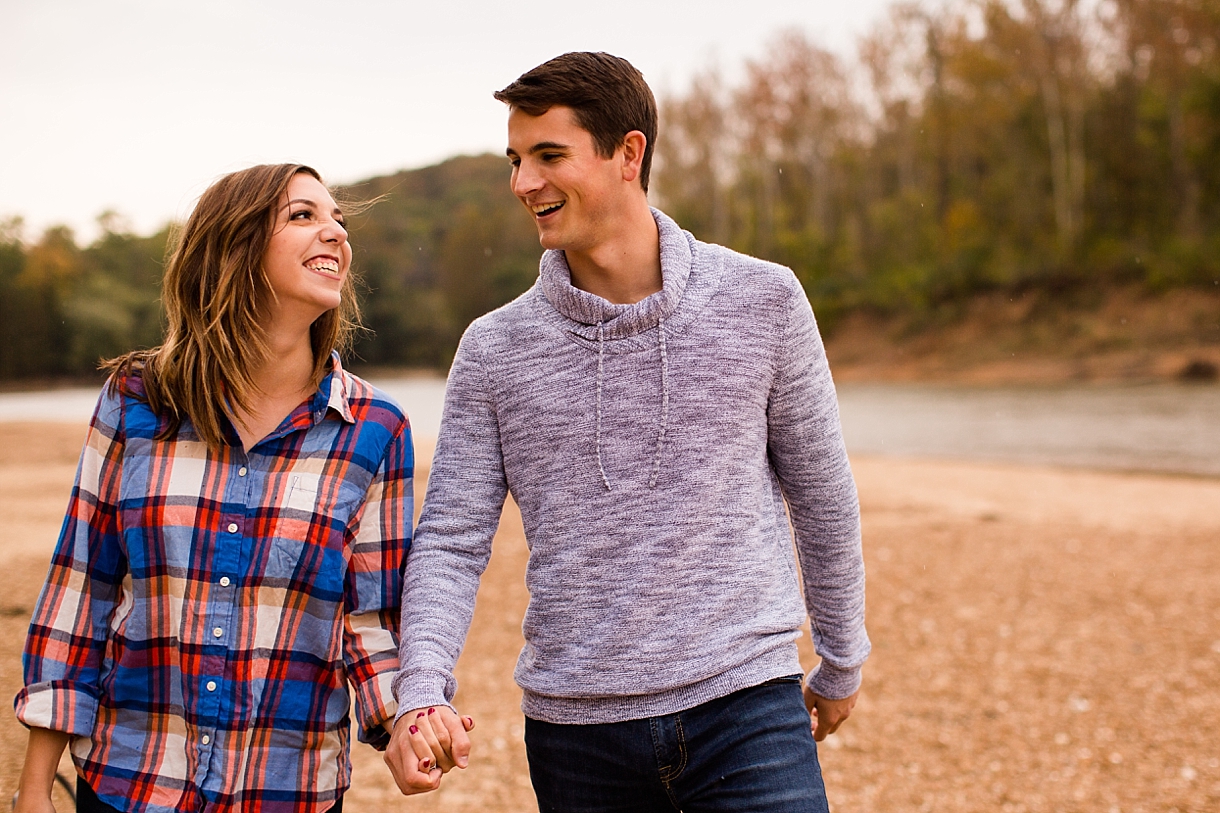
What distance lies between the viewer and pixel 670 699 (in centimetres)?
167

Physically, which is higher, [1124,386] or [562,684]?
[562,684]

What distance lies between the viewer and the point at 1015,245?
37500mm

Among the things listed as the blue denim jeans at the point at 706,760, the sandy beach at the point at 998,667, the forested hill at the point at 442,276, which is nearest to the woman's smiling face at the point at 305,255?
the blue denim jeans at the point at 706,760

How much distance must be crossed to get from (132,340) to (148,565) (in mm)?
40422

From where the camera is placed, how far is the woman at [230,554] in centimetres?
173

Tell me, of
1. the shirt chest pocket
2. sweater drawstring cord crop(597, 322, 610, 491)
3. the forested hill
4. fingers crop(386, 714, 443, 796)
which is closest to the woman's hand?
the shirt chest pocket

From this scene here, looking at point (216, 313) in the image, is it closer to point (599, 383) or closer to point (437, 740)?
point (599, 383)

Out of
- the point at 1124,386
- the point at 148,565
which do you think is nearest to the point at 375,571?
the point at 148,565

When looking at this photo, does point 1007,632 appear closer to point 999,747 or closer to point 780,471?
point 999,747

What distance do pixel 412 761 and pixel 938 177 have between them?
4751 cm

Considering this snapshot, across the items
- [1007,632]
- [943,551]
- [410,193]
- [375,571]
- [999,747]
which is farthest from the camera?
[410,193]

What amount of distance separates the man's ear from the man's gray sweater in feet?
0.41

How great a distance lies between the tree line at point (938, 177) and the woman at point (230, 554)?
91.7 feet

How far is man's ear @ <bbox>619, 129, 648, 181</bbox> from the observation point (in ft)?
6.21
